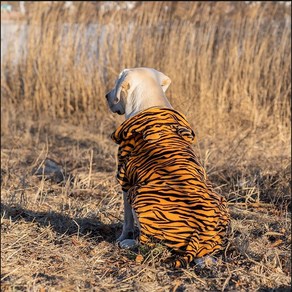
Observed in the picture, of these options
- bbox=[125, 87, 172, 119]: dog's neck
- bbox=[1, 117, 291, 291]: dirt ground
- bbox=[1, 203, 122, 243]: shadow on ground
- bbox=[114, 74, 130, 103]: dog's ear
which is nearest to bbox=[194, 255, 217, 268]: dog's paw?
bbox=[1, 117, 291, 291]: dirt ground

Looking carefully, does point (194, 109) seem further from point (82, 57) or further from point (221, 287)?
point (221, 287)

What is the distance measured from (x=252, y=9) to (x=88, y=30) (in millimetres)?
1889

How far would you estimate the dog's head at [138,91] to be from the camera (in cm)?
303

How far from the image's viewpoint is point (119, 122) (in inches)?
232

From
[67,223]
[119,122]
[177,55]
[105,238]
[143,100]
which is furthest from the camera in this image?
[177,55]

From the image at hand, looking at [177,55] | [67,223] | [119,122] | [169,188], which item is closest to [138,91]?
[169,188]

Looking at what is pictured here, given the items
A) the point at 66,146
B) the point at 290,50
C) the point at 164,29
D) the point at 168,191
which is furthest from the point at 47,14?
the point at 168,191

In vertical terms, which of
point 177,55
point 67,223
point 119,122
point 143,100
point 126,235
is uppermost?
point 143,100

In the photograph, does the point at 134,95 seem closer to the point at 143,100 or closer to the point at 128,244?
the point at 143,100

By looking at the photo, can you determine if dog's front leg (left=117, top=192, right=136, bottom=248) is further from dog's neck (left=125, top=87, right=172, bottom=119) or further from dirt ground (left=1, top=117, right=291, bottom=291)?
dog's neck (left=125, top=87, right=172, bottom=119)

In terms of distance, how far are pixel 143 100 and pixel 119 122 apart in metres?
2.89

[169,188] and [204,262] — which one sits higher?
[169,188]

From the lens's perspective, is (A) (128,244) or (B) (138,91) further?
(B) (138,91)

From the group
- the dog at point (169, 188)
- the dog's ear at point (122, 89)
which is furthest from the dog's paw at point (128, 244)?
the dog's ear at point (122, 89)
